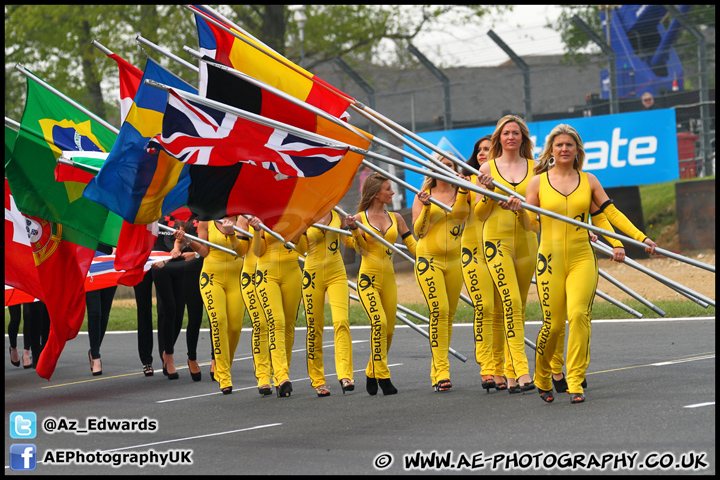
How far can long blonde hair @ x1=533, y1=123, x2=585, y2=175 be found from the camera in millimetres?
7633

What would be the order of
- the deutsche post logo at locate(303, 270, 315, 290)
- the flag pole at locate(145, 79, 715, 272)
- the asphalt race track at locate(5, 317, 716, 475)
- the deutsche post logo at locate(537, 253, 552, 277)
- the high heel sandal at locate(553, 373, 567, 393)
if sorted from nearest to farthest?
the asphalt race track at locate(5, 317, 716, 475) < the flag pole at locate(145, 79, 715, 272) < the deutsche post logo at locate(537, 253, 552, 277) < the high heel sandal at locate(553, 373, 567, 393) < the deutsche post logo at locate(303, 270, 315, 290)

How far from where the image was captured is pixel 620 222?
7.42 m

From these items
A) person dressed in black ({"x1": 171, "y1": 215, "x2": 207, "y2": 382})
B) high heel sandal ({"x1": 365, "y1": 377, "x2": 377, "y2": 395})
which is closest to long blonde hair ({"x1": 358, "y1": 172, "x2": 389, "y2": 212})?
high heel sandal ({"x1": 365, "y1": 377, "x2": 377, "y2": 395})

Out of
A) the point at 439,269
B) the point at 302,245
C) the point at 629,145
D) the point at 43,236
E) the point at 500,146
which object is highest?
the point at 629,145

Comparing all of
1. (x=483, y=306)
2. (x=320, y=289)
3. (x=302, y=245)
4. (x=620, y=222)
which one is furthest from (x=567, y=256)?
(x=302, y=245)

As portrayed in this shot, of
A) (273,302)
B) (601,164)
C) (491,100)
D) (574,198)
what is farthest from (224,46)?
(491,100)

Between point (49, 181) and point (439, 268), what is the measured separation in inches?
154

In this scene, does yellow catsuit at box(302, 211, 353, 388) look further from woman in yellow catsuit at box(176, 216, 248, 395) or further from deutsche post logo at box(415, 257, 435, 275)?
woman in yellow catsuit at box(176, 216, 248, 395)

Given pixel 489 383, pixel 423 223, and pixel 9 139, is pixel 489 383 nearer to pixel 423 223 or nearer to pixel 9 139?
pixel 423 223

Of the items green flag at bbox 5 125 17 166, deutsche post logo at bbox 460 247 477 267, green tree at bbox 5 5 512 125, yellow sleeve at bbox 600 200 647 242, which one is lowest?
deutsche post logo at bbox 460 247 477 267

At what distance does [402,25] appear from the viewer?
2908 centimetres

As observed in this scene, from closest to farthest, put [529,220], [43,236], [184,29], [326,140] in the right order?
1. [326,140]
2. [529,220]
3. [43,236]
4. [184,29]

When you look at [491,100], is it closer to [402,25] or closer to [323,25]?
[402,25]

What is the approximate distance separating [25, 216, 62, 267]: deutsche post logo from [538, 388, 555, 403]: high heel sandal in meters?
4.86
